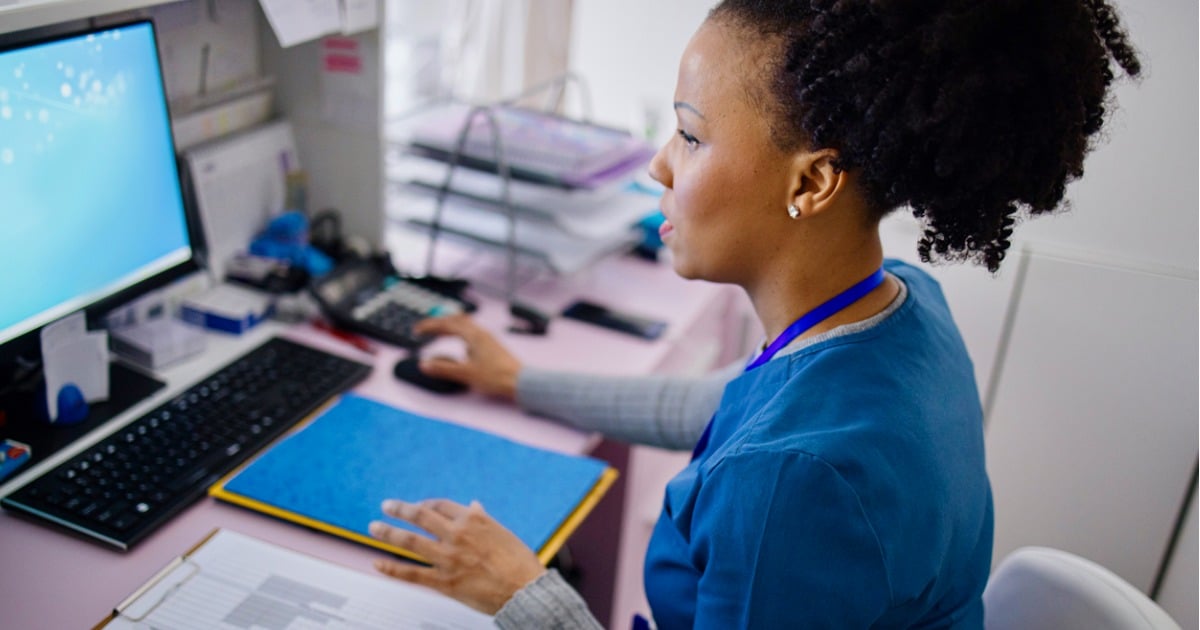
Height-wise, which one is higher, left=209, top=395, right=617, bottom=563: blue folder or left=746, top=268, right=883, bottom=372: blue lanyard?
left=746, top=268, right=883, bottom=372: blue lanyard

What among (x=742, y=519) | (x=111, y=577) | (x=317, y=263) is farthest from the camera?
(x=317, y=263)

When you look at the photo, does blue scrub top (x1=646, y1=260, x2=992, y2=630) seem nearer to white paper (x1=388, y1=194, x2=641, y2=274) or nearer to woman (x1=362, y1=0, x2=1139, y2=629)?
woman (x1=362, y1=0, x2=1139, y2=629)

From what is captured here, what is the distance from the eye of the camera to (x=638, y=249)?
6.47 feet

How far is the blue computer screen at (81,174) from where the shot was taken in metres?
1.11

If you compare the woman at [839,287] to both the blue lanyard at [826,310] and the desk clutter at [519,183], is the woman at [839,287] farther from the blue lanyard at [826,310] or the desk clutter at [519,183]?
the desk clutter at [519,183]

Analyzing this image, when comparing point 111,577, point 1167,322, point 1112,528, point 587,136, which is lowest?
point 1112,528

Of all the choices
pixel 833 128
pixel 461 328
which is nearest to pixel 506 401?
pixel 461 328

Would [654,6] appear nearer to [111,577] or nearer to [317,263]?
[317,263]

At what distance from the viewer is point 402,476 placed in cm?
120

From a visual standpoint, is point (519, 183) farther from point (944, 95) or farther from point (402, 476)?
point (944, 95)

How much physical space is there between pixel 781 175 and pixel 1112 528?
1088mm

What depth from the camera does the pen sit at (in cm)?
151

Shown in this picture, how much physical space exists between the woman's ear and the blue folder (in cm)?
44

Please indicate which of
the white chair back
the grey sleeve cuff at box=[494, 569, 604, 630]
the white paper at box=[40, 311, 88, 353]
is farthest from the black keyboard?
the white chair back
